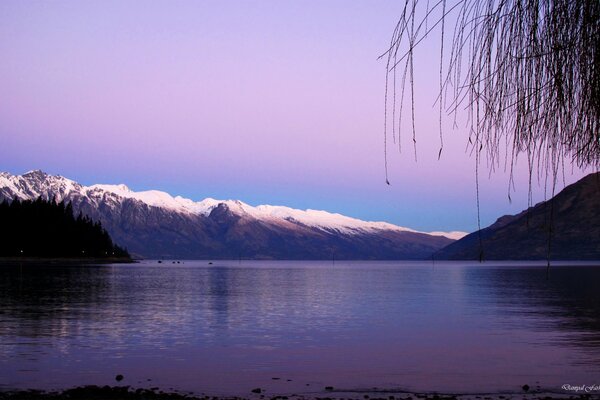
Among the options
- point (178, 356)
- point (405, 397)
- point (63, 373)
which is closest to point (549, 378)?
point (405, 397)

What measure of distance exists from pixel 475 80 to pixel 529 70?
454 millimetres

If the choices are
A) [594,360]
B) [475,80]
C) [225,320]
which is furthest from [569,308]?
[475,80]

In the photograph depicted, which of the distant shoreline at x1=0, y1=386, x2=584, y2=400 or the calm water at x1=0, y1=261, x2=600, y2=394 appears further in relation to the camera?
the calm water at x1=0, y1=261, x2=600, y2=394

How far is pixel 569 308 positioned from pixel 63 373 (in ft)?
228

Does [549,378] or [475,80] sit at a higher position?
[475,80]

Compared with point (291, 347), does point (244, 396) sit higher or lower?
higher

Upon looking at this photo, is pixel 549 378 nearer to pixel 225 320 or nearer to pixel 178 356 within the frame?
pixel 178 356

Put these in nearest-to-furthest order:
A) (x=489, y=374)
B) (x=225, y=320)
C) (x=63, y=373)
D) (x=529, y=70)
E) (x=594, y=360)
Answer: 1. (x=529, y=70)
2. (x=63, y=373)
3. (x=489, y=374)
4. (x=594, y=360)
5. (x=225, y=320)

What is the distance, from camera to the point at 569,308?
3438 inches

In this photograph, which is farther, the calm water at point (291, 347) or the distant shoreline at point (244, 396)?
the calm water at point (291, 347)

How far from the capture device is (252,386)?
104 feet

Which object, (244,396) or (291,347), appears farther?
(291,347)

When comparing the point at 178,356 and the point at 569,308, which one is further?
the point at 569,308

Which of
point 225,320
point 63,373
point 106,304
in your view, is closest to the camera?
point 63,373
